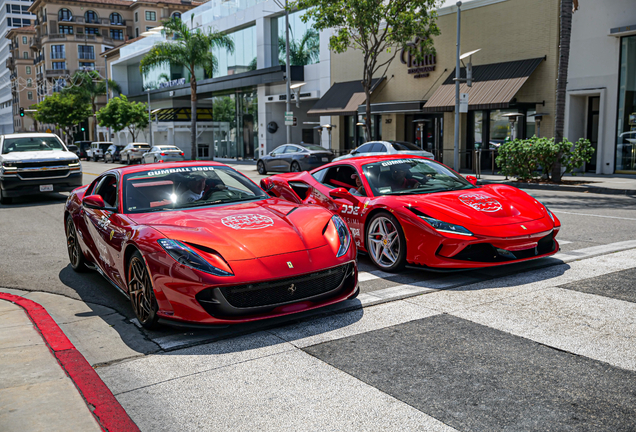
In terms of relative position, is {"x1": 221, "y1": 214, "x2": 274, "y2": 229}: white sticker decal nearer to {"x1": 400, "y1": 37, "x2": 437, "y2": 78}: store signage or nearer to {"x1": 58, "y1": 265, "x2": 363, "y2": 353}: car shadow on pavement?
{"x1": 58, "y1": 265, "x2": 363, "y2": 353}: car shadow on pavement

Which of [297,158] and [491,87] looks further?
[297,158]

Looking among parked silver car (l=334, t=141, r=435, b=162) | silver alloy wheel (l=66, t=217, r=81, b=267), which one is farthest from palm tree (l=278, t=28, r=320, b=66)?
silver alloy wheel (l=66, t=217, r=81, b=267)

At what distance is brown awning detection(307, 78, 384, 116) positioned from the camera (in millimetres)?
32250

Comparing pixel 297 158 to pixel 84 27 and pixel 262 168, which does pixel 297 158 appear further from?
pixel 84 27

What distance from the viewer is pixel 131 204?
19.5ft

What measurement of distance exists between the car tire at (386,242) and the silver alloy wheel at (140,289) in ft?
9.52

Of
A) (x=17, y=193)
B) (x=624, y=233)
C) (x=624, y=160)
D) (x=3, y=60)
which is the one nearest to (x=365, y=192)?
(x=624, y=233)

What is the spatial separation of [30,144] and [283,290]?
576 inches

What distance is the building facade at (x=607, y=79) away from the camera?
21.3 metres

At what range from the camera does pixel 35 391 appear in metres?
3.88

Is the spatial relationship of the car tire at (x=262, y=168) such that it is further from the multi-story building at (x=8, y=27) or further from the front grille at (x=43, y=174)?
the multi-story building at (x=8, y=27)

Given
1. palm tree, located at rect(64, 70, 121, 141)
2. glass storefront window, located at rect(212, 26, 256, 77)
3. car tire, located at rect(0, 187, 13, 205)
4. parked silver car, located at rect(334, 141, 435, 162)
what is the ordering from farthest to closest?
palm tree, located at rect(64, 70, 121, 141), glass storefront window, located at rect(212, 26, 256, 77), parked silver car, located at rect(334, 141, 435, 162), car tire, located at rect(0, 187, 13, 205)

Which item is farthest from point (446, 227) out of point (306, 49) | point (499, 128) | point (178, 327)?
point (306, 49)

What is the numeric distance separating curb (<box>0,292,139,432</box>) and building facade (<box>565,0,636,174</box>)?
21.3m
